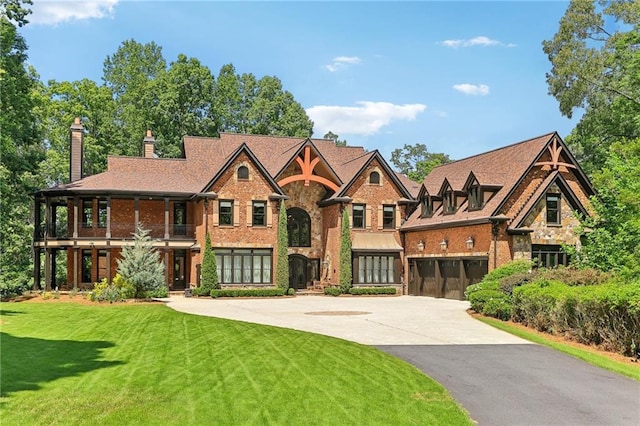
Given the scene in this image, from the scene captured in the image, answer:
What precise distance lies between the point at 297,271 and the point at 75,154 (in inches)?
647

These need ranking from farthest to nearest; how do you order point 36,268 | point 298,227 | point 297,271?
point 298,227, point 297,271, point 36,268

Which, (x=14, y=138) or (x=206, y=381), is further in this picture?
(x=14, y=138)

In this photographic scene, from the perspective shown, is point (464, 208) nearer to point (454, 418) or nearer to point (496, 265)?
point (496, 265)

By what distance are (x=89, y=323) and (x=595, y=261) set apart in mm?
18960

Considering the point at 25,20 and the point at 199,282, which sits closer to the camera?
the point at 25,20

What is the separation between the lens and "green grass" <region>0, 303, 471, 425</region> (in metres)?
8.88

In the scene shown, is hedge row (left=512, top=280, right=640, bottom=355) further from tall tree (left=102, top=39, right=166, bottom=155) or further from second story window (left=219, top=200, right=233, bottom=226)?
tall tree (left=102, top=39, right=166, bottom=155)

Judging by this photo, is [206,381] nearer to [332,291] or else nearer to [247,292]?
[247,292]

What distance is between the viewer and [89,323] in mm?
19438

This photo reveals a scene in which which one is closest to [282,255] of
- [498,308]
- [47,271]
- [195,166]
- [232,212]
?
[232,212]

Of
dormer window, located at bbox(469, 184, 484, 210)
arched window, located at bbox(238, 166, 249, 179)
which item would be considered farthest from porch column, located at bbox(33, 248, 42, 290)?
dormer window, located at bbox(469, 184, 484, 210)

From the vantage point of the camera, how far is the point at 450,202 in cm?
3734

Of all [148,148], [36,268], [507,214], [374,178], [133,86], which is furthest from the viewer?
[133,86]

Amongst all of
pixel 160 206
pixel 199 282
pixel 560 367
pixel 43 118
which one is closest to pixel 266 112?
pixel 43 118
